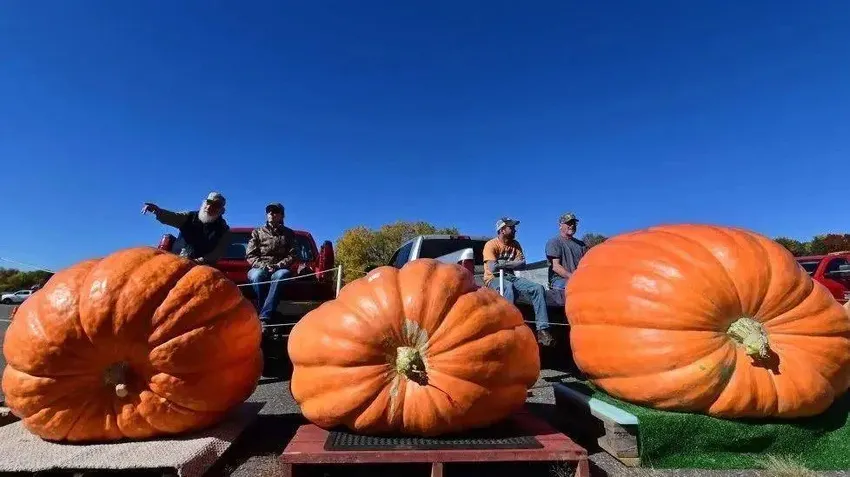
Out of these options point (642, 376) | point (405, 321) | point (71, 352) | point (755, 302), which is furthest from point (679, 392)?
point (71, 352)

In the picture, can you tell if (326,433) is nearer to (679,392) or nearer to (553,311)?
(679,392)

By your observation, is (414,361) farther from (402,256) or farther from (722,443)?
(402,256)

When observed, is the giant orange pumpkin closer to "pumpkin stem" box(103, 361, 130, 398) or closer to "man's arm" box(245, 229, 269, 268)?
"pumpkin stem" box(103, 361, 130, 398)

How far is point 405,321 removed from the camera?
2.60 m

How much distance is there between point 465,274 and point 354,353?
2.63 ft

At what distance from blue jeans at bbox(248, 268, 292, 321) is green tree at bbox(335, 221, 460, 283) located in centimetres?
3161

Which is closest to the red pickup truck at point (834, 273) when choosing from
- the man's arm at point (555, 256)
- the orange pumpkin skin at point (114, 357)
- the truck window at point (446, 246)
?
the truck window at point (446, 246)

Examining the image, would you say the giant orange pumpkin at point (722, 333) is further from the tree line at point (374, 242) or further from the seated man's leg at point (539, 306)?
the tree line at point (374, 242)

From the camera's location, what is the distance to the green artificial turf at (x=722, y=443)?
2.73 m

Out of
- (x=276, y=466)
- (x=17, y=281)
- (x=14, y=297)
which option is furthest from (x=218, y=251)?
(x=17, y=281)

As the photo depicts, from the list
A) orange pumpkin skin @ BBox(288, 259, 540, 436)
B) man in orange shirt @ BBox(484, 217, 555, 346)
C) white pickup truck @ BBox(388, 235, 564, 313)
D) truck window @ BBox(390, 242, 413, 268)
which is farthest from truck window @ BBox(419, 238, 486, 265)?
orange pumpkin skin @ BBox(288, 259, 540, 436)

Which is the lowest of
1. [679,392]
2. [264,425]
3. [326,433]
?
[264,425]

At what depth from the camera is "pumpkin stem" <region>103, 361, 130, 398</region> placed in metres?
2.62

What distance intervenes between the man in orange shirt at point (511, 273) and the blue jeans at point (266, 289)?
225cm
